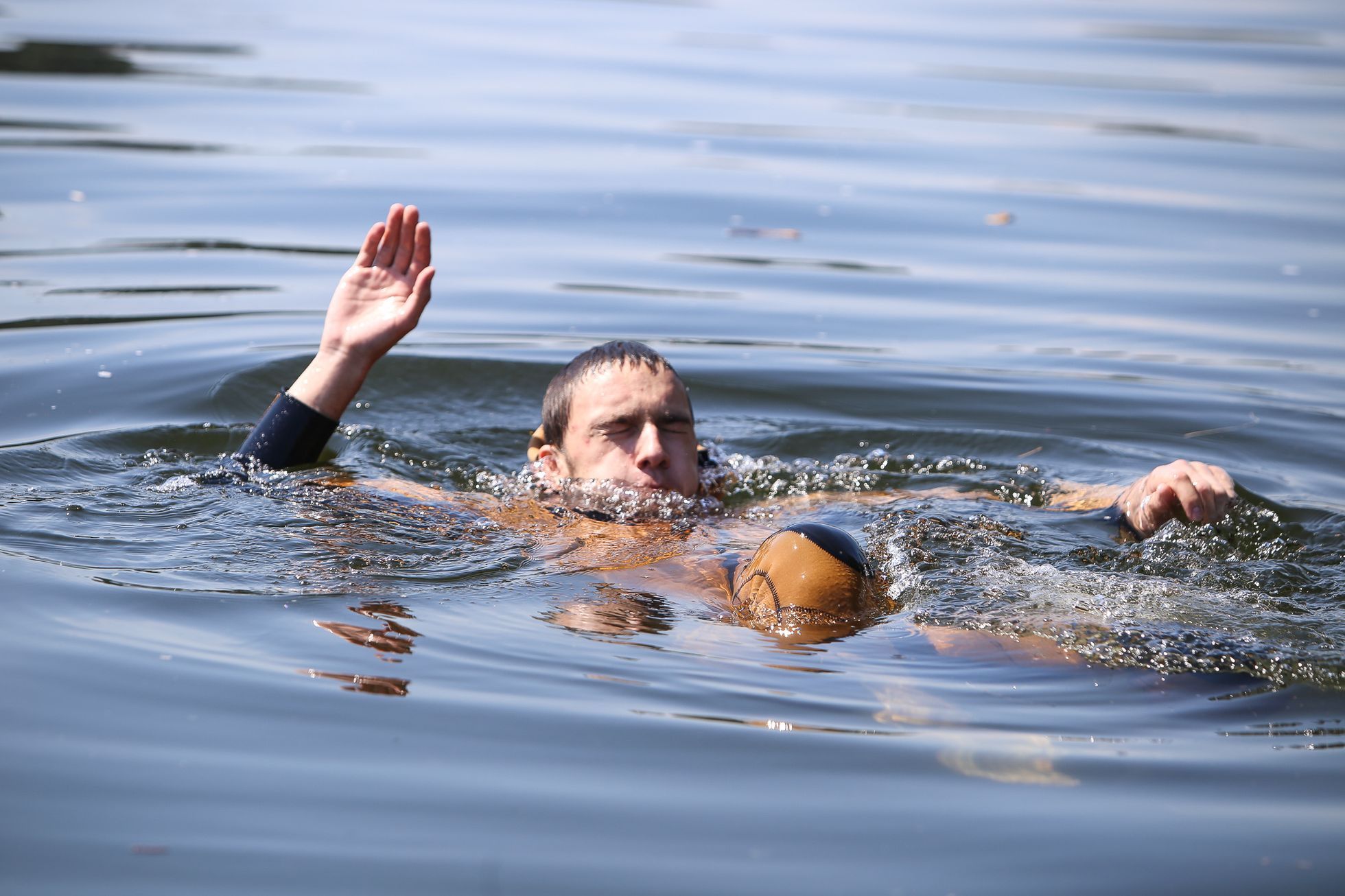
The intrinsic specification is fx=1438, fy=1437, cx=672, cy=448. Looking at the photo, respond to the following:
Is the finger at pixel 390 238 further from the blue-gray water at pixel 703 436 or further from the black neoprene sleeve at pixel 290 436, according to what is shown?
the blue-gray water at pixel 703 436

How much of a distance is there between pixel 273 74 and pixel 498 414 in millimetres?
10153

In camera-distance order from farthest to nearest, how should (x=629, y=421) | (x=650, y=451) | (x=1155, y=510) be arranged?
1. (x=629, y=421)
2. (x=650, y=451)
3. (x=1155, y=510)

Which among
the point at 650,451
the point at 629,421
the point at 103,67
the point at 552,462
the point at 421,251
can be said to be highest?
the point at 103,67

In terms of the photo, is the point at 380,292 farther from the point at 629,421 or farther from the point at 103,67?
the point at 103,67

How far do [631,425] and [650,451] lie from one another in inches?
8.7

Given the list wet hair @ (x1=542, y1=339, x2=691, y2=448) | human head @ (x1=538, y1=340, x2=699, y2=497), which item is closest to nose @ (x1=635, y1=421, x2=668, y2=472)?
human head @ (x1=538, y1=340, x2=699, y2=497)

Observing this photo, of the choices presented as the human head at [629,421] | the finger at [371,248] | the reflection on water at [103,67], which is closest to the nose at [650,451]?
the human head at [629,421]

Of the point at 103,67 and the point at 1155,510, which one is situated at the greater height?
the point at 103,67

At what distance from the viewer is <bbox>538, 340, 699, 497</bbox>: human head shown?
6051 mm

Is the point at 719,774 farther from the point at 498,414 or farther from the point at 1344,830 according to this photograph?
the point at 498,414

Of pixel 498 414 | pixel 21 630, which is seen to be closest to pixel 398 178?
pixel 498 414

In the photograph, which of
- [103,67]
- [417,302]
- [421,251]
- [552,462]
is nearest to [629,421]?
[552,462]

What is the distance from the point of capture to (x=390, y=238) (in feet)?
21.0

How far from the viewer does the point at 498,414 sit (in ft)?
26.4
